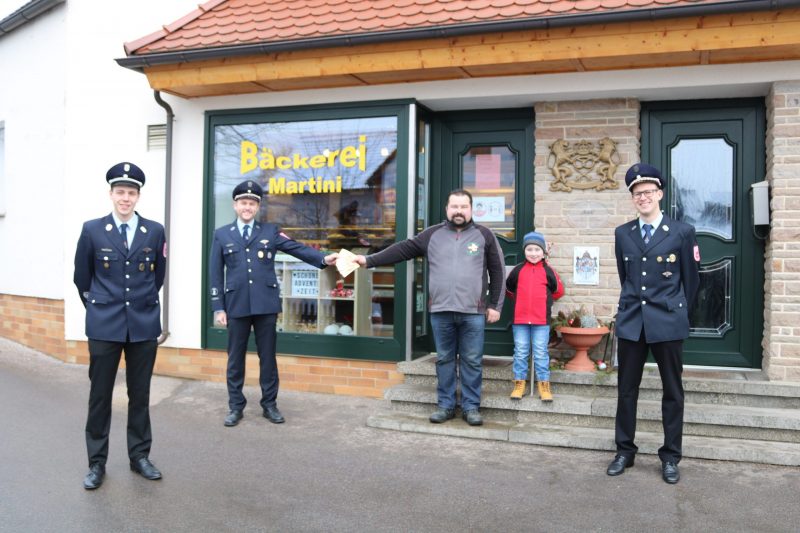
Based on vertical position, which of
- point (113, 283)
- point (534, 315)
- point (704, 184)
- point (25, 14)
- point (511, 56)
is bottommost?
point (534, 315)

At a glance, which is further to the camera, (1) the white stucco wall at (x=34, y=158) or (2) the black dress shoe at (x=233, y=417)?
(1) the white stucco wall at (x=34, y=158)

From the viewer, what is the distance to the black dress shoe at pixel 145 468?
4.92 meters

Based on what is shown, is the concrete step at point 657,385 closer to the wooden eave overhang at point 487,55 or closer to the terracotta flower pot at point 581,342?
the terracotta flower pot at point 581,342

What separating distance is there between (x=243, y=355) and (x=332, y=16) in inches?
128

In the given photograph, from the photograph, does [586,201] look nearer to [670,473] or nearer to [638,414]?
[638,414]

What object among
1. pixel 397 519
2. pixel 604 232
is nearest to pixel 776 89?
pixel 604 232

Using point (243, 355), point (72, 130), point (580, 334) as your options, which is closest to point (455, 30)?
point (580, 334)

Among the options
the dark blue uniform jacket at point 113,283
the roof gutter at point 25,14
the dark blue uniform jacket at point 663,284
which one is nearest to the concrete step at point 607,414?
the dark blue uniform jacket at point 663,284

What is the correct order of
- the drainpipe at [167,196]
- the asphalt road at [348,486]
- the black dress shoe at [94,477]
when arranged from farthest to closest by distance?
the drainpipe at [167,196], the black dress shoe at [94,477], the asphalt road at [348,486]

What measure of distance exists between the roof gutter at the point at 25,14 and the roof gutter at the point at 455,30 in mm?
2702

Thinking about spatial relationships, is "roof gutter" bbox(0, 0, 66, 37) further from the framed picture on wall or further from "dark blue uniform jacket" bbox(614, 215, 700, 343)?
"dark blue uniform jacket" bbox(614, 215, 700, 343)

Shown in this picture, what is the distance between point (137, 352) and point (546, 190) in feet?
12.8

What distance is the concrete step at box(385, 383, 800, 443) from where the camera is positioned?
552cm

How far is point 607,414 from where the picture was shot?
19.2ft
